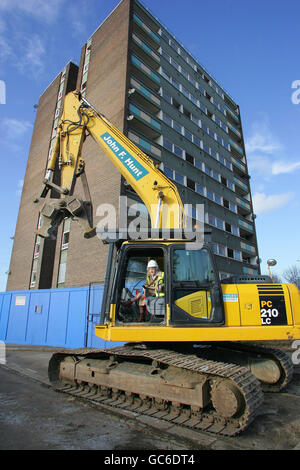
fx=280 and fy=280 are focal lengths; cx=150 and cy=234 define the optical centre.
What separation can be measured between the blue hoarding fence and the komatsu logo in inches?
255

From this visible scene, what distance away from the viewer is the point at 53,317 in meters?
13.8

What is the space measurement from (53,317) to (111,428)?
36.1ft

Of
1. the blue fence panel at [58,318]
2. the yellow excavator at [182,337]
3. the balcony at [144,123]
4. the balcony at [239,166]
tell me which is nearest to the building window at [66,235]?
the balcony at [144,123]

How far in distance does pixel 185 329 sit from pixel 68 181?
4.57m

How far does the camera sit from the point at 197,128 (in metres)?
30.8

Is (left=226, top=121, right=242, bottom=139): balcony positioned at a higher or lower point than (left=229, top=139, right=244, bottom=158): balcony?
higher

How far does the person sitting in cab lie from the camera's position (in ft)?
15.9

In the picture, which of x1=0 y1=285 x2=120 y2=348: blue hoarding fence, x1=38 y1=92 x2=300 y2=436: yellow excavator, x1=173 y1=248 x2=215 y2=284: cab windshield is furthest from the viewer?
x1=0 y1=285 x2=120 y2=348: blue hoarding fence

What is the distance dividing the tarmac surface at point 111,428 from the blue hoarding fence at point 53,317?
6734mm

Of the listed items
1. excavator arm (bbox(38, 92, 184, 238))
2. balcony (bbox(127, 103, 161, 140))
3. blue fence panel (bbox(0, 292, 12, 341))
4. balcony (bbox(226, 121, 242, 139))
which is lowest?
blue fence panel (bbox(0, 292, 12, 341))

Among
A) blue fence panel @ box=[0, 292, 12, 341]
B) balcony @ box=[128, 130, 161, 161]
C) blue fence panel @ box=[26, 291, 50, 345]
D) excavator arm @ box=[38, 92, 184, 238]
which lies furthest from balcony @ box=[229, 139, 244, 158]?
excavator arm @ box=[38, 92, 184, 238]

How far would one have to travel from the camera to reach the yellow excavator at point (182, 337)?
12.5 feet

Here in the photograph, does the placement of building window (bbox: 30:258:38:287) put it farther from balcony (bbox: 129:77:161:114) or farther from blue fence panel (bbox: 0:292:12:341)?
balcony (bbox: 129:77:161:114)
